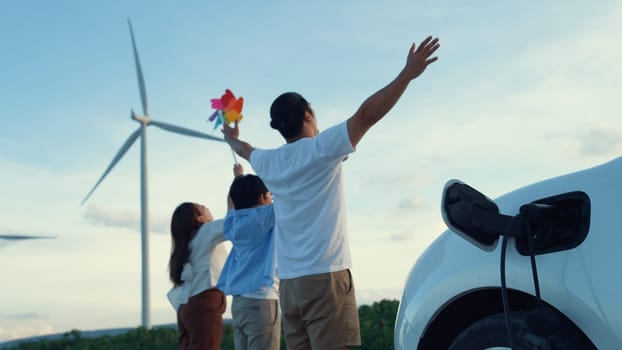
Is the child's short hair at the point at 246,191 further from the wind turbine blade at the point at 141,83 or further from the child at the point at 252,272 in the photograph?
the wind turbine blade at the point at 141,83

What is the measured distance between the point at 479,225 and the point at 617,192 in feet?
1.16

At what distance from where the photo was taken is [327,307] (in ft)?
11.9

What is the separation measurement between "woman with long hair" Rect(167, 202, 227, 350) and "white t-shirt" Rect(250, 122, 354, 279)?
2079 mm

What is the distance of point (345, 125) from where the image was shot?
350cm

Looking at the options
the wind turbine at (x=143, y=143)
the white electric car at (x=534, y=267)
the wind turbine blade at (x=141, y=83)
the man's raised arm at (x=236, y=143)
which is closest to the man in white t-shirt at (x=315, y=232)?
the man's raised arm at (x=236, y=143)

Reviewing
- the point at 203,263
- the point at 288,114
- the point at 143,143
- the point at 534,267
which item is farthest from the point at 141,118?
the point at 534,267

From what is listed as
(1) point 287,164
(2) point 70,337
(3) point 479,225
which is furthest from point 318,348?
(2) point 70,337

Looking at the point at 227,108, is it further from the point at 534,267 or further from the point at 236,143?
the point at 534,267

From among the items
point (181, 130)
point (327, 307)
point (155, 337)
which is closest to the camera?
point (327, 307)

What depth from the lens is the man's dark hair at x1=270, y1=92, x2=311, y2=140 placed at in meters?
4.02

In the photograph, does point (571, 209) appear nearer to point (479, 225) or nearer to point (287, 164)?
point (479, 225)

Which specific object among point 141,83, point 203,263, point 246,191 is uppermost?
point 141,83

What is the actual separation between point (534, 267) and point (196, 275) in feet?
13.7

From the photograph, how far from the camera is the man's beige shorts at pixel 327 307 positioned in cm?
363
